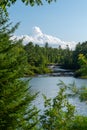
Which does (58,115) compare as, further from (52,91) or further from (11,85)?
(52,91)

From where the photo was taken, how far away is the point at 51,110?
17.0 metres

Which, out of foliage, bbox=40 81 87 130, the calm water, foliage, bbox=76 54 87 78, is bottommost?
the calm water

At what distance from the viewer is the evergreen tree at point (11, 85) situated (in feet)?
50.8

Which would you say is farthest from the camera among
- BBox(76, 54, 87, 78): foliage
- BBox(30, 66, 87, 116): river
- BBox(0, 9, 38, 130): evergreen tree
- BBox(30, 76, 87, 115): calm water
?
BBox(30, 76, 87, 115): calm water

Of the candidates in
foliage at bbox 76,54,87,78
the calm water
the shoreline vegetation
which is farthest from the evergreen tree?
foliage at bbox 76,54,87,78

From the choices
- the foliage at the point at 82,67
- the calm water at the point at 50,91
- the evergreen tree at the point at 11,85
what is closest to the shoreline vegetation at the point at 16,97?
the evergreen tree at the point at 11,85

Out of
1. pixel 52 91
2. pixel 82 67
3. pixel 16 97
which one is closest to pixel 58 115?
pixel 16 97

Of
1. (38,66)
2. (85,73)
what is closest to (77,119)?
(85,73)

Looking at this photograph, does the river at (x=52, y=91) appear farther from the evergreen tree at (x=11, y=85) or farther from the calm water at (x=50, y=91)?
the evergreen tree at (x=11, y=85)

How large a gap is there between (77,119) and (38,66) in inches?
6312

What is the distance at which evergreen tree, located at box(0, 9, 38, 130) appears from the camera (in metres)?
15.5

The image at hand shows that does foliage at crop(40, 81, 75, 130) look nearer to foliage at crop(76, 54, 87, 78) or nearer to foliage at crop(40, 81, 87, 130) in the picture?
foliage at crop(40, 81, 87, 130)

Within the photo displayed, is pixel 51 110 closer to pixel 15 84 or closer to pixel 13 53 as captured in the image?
pixel 15 84

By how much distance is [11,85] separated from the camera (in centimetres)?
1592
